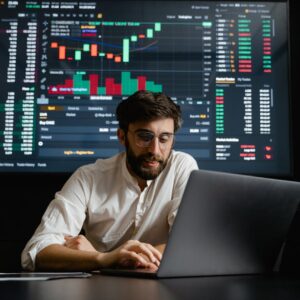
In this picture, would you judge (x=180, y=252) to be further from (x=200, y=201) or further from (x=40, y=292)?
(x=40, y=292)

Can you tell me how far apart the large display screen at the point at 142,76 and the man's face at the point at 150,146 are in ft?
1.65

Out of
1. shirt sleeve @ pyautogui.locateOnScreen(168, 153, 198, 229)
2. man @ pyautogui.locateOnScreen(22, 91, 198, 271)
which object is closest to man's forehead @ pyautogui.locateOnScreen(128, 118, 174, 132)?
man @ pyautogui.locateOnScreen(22, 91, 198, 271)

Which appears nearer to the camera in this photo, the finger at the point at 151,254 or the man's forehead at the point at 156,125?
the finger at the point at 151,254

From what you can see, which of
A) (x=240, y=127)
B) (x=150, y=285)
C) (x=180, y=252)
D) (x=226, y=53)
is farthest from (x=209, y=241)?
(x=226, y=53)

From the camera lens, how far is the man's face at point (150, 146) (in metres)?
1.96

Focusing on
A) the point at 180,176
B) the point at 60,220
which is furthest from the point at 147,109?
the point at 60,220

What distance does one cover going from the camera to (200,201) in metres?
1.14

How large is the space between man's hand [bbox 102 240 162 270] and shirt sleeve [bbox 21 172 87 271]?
41cm

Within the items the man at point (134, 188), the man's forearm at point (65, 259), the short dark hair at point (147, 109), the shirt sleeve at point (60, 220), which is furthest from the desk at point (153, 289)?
the short dark hair at point (147, 109)

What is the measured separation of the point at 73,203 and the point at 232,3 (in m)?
1.36

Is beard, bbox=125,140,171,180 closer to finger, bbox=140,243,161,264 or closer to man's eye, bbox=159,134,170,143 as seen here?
man's eye, bbox=159,134,170,143

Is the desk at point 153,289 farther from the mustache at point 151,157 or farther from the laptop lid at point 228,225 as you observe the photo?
the mustache at point 151,157

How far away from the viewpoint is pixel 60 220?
1844 millimetres

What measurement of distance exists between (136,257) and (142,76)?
139 centimetres
